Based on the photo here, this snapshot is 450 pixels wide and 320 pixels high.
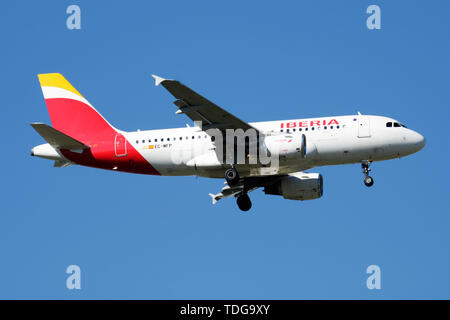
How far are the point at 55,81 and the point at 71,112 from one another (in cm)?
248

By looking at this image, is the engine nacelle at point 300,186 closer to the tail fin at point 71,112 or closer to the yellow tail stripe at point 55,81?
the tail fin at point 71,112

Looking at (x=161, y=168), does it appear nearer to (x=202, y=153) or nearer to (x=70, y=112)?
(x=202, y=153)

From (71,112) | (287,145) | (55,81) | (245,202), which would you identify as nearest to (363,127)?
(287,145)

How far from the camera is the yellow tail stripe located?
152ft

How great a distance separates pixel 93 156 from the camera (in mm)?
43375

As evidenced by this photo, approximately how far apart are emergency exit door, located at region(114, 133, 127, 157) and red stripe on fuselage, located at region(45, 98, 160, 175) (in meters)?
0.17

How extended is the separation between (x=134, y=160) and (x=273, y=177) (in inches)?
329

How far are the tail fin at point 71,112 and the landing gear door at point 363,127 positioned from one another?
14.0 meters

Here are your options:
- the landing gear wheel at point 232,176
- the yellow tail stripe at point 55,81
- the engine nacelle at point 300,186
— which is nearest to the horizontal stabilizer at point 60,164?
the yellow tail stripe at point 55,81

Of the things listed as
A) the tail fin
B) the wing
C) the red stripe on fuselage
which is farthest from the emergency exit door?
the wing

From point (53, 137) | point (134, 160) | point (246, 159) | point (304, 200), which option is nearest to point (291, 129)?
point (246, 159)

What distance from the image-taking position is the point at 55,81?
46.5 meters

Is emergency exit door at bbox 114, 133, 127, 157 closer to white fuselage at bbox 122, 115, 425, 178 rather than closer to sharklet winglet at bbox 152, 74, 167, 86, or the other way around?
white fuselage at bbox 122, 115, 425, 178

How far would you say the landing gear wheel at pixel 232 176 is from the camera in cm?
Answer: 4194
